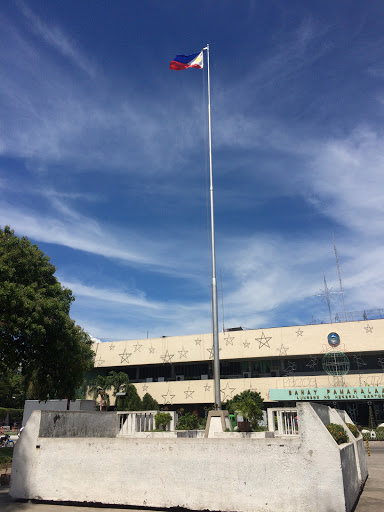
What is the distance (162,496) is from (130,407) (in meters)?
40.0

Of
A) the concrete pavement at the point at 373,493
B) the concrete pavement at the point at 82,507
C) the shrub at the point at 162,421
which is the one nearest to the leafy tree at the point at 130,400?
the shrub at the point at 162,421

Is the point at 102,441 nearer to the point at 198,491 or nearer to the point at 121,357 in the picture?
the point at 198,491

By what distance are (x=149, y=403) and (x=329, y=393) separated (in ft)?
70.6

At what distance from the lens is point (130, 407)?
48844 millimetres

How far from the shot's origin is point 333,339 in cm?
4553

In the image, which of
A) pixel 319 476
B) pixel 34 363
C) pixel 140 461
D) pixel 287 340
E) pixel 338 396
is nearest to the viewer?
pixel 319 476

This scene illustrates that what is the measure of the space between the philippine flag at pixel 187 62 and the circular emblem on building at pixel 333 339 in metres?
33.8

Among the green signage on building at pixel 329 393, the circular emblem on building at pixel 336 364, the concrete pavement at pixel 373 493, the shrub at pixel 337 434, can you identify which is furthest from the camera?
the circular emblem on building at pixel 336 364

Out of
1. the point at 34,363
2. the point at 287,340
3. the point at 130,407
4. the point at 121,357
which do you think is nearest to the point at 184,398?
the point at 130,407

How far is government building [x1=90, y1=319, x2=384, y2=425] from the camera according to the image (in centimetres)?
4406

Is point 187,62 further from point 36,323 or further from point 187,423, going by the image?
point 187,423

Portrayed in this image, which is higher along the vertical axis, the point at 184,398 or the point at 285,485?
the point at 184,398

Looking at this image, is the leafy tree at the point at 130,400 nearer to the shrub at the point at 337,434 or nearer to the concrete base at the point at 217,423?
the concrete base at the point at 217,423

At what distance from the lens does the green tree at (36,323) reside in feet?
71.5
